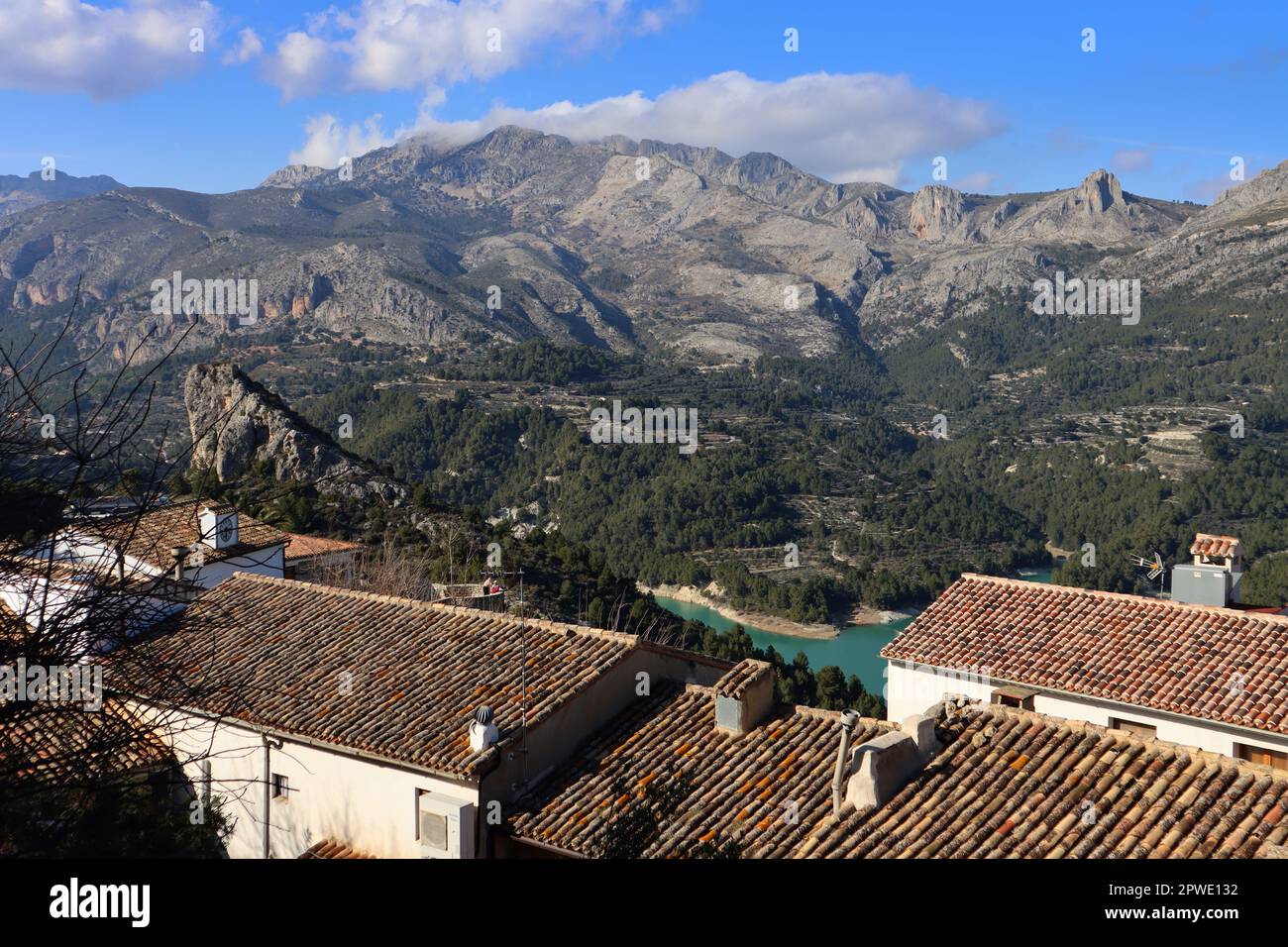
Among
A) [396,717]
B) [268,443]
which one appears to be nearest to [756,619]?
[268,443]

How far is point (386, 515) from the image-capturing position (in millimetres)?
34812

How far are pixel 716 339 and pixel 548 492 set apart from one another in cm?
7243

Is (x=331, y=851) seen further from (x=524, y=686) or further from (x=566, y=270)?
(x=566, y=270)

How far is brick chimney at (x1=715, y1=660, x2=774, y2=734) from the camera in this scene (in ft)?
33.9

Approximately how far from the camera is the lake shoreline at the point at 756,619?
54.2 meters

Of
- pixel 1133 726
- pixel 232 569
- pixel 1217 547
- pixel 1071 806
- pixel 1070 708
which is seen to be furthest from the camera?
pixel 232 569

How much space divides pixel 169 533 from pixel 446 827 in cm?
430

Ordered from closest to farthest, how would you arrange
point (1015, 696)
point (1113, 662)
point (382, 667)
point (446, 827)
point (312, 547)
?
point (446, 827) → point (382, 667) → point (1113, 662) → point (1015, 696) → point (312, 547)

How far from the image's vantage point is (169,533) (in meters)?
10.9

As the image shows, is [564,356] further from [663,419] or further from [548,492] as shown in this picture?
[548,492]

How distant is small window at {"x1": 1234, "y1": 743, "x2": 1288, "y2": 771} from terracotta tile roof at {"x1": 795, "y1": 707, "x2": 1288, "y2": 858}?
331 centimetres

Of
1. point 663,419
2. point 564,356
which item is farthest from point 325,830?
point 564,356

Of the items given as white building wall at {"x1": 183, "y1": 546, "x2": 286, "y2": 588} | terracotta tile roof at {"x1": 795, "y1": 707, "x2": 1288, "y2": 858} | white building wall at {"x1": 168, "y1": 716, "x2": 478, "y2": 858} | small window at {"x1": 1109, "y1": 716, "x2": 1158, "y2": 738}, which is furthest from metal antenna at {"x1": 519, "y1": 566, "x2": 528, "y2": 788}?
small window at {"x1": 1109, "y1": 716, "x2": 1158, "y2": 738}

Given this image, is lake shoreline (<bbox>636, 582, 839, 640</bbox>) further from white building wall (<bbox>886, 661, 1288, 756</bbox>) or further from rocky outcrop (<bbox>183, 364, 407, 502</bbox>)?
white building wall (<bbox>886, 661, 1288, 756</bbox>)
